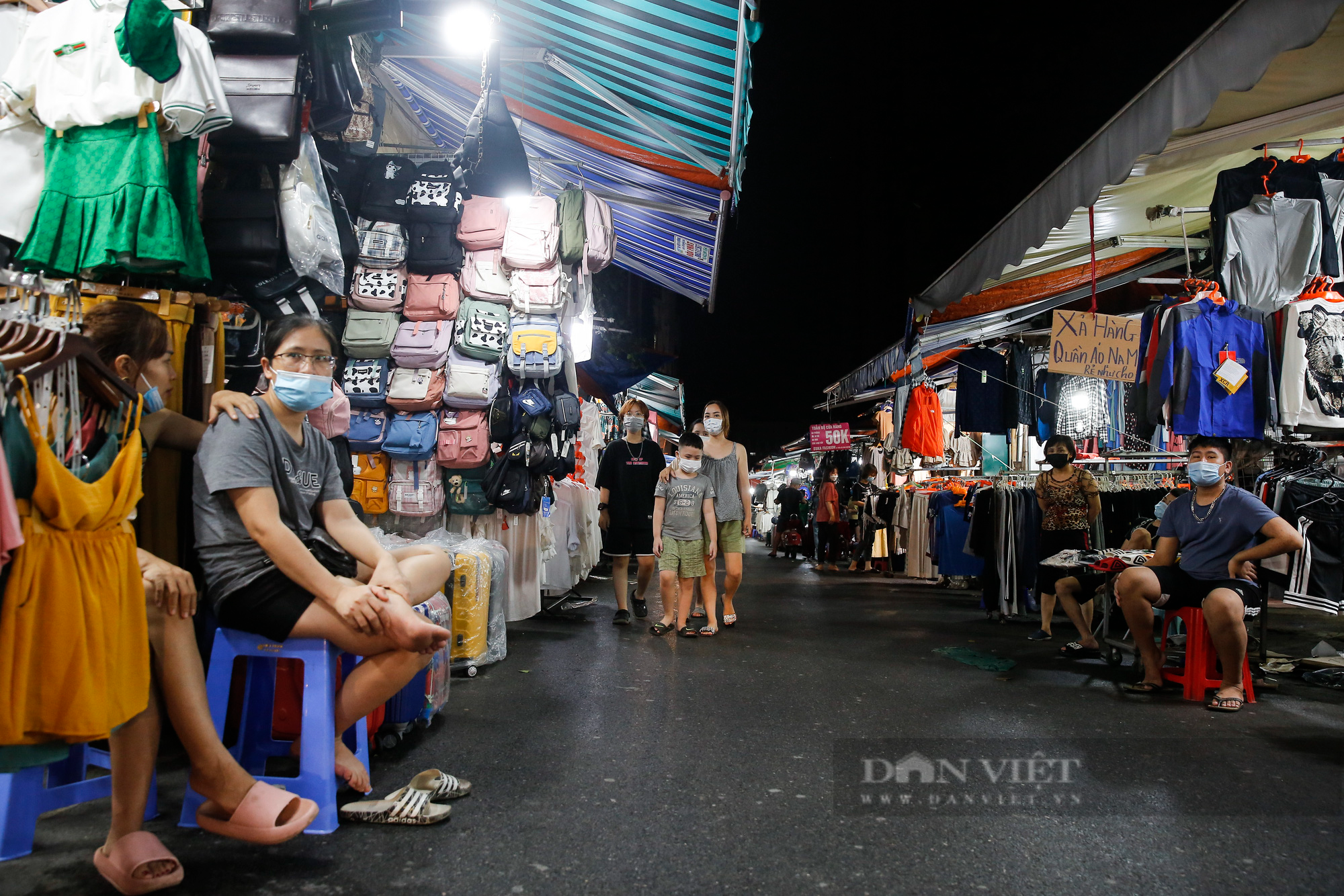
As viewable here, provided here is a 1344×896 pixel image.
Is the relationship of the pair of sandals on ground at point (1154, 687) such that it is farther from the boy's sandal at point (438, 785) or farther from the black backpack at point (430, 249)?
the black backpack at point (430, 249)

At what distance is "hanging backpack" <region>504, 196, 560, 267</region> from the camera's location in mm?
5727

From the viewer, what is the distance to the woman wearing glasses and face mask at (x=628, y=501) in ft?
23.2

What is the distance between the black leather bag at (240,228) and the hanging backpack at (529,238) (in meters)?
2.22

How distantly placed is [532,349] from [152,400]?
334cm

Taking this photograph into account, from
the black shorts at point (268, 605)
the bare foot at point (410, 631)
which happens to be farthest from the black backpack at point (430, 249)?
the bare foot at point (410, 631)

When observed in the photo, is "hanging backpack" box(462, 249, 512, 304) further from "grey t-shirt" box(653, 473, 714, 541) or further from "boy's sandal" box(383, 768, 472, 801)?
"boy's sandal" box(383, 768, 472, 801)

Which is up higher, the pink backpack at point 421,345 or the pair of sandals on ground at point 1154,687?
the pink backpack at point 421,345

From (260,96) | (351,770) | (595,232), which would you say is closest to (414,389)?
(595,232)

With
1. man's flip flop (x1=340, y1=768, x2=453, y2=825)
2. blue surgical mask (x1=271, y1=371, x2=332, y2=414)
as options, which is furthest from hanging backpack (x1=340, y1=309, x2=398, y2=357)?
man's flip flop (x1=340, y1=768, x2=453, y2=825)

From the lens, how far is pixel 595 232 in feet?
20.2

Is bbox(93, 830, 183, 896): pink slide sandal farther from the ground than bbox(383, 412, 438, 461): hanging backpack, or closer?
closer

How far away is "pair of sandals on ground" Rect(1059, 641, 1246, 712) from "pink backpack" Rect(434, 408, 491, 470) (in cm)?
448

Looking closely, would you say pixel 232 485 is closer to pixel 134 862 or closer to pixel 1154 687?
pixel 134 862

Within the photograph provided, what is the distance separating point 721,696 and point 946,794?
65.6 inches
